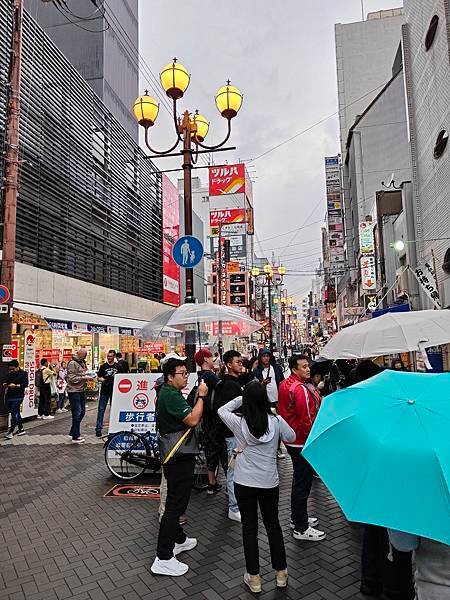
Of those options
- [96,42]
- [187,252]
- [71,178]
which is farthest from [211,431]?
[96,42]

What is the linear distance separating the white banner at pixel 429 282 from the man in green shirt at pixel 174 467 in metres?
11.0

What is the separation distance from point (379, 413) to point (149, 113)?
29.8ft

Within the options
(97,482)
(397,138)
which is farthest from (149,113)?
(397,138)

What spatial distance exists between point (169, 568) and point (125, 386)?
3.90m

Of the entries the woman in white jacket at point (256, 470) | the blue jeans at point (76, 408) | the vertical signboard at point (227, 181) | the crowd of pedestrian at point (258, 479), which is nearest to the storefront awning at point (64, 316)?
the blue jeans at point (76, 408)

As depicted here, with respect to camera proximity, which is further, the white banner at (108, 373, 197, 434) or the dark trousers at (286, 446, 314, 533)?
the white banner at (108, 373, 197, 434)

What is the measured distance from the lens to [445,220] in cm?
1327

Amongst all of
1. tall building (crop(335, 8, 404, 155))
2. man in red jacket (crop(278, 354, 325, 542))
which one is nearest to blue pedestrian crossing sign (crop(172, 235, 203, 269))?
man in red jacket (crop(278, 354, 325, 542))

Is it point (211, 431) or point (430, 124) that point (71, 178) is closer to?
point (430, 124)

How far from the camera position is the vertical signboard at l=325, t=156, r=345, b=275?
149 feet

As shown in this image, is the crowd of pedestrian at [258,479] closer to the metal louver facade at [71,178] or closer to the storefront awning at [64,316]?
the metal louver facade at [71,178]

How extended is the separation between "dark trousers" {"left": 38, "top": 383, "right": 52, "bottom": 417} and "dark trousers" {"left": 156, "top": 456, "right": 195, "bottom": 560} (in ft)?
34.6

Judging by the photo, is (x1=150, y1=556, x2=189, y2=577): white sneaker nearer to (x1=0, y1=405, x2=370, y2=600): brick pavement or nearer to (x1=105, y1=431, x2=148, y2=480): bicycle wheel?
(x1=0, y1=405, x2=370, y2=600): brick pavement

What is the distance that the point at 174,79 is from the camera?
908 cm
